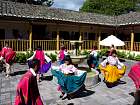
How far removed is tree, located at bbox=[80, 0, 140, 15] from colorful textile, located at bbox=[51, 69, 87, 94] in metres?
43.4

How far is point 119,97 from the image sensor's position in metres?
9.31

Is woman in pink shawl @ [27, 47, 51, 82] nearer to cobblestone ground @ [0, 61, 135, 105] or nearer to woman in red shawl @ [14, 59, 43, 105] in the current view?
cobblestone ground @ [0, 61, 135, 105]

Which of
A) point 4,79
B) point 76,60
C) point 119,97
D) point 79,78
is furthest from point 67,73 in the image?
point 4,79

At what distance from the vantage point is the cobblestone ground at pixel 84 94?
28.0 ft

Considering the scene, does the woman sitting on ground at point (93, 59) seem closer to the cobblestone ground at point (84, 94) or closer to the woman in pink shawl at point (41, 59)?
the cobblestone ground at point (84, 94)

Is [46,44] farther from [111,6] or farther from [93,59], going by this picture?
[111,6]

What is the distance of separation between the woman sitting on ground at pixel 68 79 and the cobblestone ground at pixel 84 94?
0.40 meters

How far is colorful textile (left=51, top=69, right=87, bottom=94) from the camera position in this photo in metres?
8.41

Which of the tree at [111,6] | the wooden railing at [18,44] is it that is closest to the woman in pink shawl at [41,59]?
→ the wooden railing at [18,44]

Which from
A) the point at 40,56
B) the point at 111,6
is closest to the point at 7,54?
the point at 40,56

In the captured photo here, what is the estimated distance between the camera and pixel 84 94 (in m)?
9.58

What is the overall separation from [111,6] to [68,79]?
44.6 meters

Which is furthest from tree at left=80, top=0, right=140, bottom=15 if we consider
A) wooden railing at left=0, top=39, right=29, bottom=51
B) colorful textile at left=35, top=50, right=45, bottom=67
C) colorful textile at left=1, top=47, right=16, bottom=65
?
colorful textile at left=35, top=50, right=45, bottom=67

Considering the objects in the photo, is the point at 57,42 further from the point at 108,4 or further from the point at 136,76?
the point at 108,4
